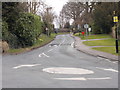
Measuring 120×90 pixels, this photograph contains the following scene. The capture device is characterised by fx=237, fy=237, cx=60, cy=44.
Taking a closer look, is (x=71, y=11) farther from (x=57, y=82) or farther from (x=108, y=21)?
(x=57, y=82)

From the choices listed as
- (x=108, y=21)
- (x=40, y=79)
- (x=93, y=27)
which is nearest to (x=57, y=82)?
(x=40, y=79)

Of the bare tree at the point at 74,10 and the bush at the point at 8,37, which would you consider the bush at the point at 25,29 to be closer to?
the bush at the point at 8,37

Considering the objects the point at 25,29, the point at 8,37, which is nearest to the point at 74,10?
the point at 25,29

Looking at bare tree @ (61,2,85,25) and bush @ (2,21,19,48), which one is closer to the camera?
bush @ (2,21,19,48)

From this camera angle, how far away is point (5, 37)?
24.8m

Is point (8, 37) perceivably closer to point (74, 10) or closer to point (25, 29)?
point (25, 29)

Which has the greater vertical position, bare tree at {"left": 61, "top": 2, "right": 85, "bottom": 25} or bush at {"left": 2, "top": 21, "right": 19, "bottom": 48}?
bare tree at {"left": 61, "top": 2, "right": 85, "bottom": 25}

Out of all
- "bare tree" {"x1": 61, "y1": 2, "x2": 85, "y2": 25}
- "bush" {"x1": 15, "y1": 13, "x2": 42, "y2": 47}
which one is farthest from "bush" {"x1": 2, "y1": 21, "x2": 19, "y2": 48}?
"bare tree" {"x1": 61, "y1": 2, "x2": 85, "y2": 25}

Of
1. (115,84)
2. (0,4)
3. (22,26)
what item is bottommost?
(115,84)

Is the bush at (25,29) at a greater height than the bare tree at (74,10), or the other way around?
the bare tree at (74,10)

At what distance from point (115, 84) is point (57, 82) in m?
2.03

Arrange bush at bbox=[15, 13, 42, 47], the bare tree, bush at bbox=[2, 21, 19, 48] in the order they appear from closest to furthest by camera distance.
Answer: bush at bbox=[2, 21, 19, 48]
bush at bbox=[15, 13, 42, 47]
the bare tree

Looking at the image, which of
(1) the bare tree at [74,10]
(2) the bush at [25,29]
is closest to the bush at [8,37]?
(2) the bush at [25,29]

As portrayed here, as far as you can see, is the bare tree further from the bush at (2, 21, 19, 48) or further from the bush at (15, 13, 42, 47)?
the bush at (2, 21, 19, 48)
